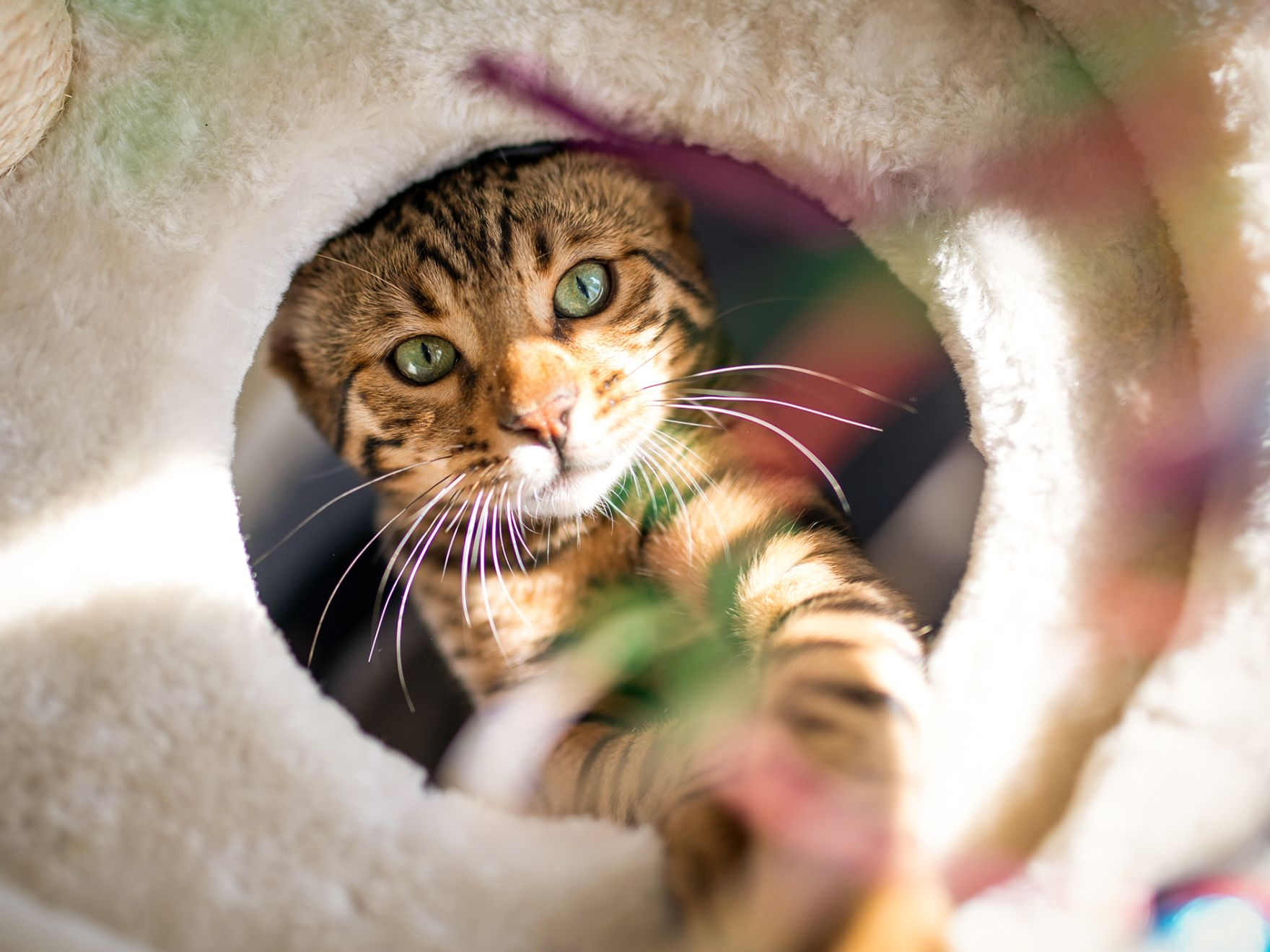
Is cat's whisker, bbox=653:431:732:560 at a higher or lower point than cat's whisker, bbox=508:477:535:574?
higher

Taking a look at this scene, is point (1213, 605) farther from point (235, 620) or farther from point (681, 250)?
point (235, 620)

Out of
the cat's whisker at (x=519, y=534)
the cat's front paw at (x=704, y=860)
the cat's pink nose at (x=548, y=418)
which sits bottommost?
the cat's front paw at (x=704, y=860)

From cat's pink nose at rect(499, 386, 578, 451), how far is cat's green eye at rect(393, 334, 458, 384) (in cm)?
16

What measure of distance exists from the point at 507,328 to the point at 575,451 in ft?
0.53

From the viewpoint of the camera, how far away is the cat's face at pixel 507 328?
84 cm

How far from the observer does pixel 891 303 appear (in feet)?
3.34

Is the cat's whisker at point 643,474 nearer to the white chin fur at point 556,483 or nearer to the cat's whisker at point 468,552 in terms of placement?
the white chin fur at point 556,483

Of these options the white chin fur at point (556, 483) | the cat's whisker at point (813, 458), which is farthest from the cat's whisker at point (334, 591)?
the cat's whisker at point (813, 458)

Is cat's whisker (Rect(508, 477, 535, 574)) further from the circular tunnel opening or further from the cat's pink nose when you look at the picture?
the circular tunnel opening

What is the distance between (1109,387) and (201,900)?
909 mm

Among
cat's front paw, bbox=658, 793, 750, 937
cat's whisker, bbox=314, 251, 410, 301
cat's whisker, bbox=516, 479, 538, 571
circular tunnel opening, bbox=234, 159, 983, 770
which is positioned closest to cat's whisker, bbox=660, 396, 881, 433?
circular tunnel opening, bbox=234, 159, 983, 770

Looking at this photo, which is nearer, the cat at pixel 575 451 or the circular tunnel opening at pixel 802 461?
the cat at pixel 575 451

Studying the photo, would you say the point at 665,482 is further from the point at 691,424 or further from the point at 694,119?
the point at 694,119

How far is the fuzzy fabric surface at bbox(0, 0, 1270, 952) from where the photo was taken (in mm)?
650
